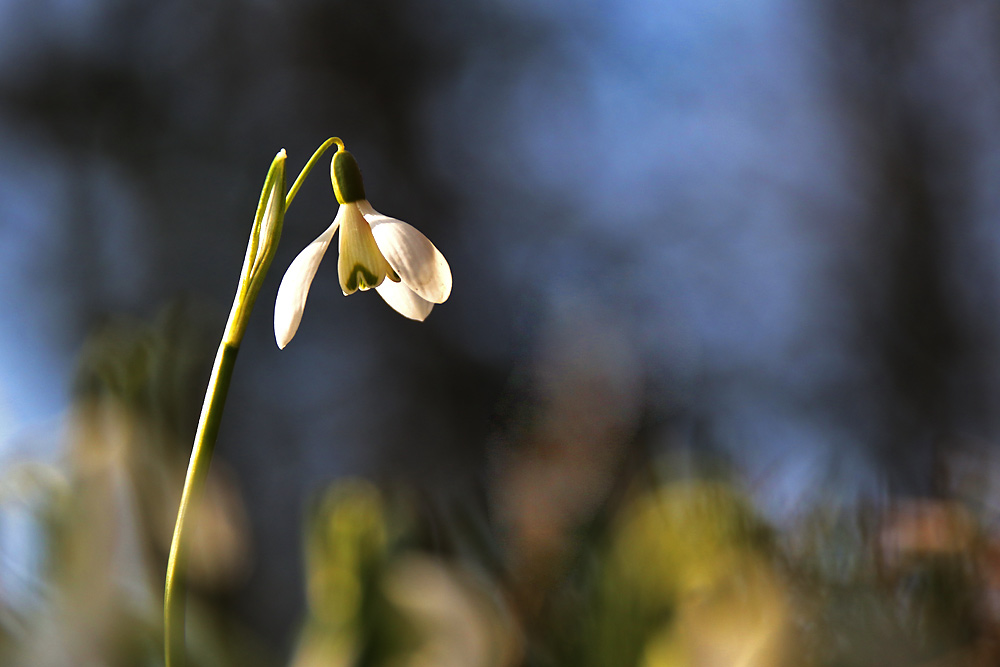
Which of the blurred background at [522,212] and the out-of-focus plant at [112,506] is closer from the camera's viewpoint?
the out-of-focus plant at [112,506]

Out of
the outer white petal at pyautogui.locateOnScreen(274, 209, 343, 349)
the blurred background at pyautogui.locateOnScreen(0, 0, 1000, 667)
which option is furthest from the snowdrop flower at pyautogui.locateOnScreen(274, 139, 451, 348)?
the blurred background at pyautogui.locateOnScreen(0, 0, 1000, 667)

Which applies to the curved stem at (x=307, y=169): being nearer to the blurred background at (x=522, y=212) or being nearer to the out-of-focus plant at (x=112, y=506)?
the out-of-focus plant at (x=112, y=506)

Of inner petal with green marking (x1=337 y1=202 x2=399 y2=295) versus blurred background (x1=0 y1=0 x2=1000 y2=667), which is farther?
blurred background (x1=0 y1=0 x2=1000 y2=667)

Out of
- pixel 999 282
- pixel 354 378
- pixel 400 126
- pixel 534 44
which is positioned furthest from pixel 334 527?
pixel 999 282

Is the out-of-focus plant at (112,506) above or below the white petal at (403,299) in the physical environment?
below

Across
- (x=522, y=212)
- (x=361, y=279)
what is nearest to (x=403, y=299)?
(x=361, y=279)

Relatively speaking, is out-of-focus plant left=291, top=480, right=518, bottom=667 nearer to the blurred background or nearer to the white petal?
the white petal

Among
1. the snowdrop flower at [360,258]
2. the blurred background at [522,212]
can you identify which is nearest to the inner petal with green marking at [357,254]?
the snowdrop flower at [360,258]

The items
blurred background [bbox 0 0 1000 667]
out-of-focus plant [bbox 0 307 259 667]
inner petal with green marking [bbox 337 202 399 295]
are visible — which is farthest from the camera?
blurred background [bbox 0 0 1000 667]
